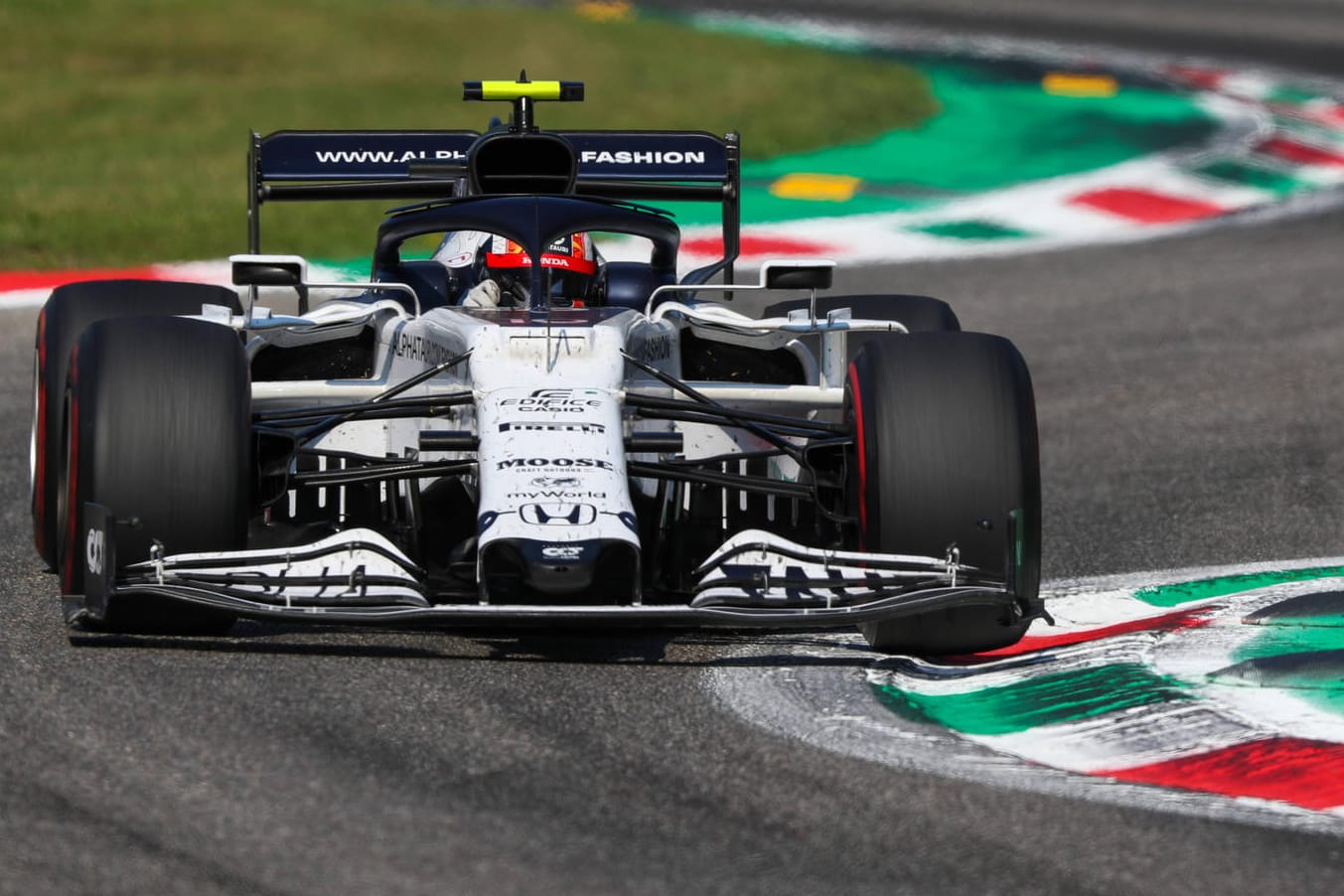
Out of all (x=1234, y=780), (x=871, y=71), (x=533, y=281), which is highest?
(x=871, y=71)

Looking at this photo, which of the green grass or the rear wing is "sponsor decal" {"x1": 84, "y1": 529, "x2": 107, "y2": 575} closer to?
the rear wing

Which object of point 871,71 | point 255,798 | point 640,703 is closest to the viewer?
point 255,798

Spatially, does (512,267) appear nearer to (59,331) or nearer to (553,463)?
(59,331)

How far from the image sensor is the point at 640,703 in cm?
564

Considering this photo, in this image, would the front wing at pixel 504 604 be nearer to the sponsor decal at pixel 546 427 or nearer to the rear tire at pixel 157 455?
the rear tire at pixel 157 455

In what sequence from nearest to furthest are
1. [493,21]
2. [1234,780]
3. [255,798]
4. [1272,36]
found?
[255,798]
[1234,780]
[493,21]
[1272,36]

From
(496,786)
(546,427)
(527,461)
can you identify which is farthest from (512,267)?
(496,786)

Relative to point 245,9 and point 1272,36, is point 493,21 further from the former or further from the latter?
point 1272,36

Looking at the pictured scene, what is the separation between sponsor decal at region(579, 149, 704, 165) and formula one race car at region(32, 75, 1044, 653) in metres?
0.92

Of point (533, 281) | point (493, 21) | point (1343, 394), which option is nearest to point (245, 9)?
point (493, 21)

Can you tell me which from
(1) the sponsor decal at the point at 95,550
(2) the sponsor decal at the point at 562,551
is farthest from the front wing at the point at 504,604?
(2) the sponsor decal at the point at 562,551

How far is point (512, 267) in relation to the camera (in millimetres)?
7691

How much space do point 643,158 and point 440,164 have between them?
2.48 feet

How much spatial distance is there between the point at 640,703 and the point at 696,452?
1.27m
